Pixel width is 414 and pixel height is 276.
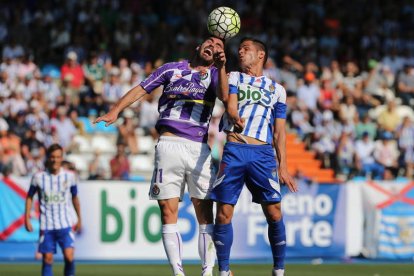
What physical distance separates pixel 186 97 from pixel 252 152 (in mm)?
870

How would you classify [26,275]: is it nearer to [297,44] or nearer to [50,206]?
[50,206]

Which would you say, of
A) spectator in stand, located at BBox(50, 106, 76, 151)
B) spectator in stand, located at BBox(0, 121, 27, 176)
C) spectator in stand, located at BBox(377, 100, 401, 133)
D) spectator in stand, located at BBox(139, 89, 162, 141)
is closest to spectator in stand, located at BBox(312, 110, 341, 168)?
spectator in stand, located at BBox(377, 100, 401, 133)

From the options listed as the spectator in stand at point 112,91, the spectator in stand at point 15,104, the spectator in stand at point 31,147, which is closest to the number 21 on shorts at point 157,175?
the spectator in stand at point 31,147

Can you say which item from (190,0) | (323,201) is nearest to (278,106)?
(323,201)

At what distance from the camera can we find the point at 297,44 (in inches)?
1067

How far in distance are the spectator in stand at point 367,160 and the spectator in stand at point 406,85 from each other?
2909 millimetres

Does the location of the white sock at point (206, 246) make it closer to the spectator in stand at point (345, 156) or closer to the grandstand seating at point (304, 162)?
the grandstand seating at point (304, 162)

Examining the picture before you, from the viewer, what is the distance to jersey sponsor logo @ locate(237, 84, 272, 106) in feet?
33.9

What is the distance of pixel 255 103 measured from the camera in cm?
1036

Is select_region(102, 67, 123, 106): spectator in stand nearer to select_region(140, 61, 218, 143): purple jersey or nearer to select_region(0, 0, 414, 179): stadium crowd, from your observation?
select_region(0, 0, 414, 179): stadium crowd

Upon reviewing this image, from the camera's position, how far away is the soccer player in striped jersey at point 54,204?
1292cm

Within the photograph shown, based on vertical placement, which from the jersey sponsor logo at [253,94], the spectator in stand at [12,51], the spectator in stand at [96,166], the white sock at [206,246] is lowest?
the white sock at [206,246]

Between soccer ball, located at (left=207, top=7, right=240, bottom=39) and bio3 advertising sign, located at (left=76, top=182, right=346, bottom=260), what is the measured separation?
8781 millimetres

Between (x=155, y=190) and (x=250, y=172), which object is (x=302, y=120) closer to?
(x=250, y=172)
